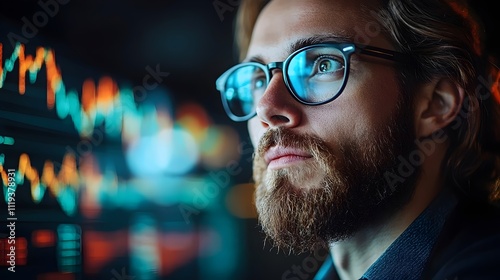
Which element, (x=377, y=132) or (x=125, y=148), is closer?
(x=377, y=132)

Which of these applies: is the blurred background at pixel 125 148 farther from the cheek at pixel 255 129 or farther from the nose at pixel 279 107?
the nose at pixel 279 107

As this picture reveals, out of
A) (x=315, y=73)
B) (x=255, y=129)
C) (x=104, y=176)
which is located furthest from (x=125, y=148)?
(x=315, y=73)

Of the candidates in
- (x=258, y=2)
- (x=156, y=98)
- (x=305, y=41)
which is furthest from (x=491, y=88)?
(x=156, y=98)

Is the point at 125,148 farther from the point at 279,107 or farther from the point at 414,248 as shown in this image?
the point at 414,248

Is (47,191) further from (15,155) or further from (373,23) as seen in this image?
(373,23)

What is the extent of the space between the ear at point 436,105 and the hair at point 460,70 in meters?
0.01

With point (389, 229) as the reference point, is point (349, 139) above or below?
above

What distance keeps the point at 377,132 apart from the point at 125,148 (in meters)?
0.48

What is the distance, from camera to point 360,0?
3.23 feet

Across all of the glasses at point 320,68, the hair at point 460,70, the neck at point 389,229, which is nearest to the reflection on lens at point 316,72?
the glasses at point 320,68

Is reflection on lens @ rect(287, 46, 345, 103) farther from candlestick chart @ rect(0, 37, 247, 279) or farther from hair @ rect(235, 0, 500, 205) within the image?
Answer: candlestick chart @ rect(0, 37, 247, 279)

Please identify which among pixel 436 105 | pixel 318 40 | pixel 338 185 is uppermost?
pixel 318 40

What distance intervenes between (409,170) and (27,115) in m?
0.67

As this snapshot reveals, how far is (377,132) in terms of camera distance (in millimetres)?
934
